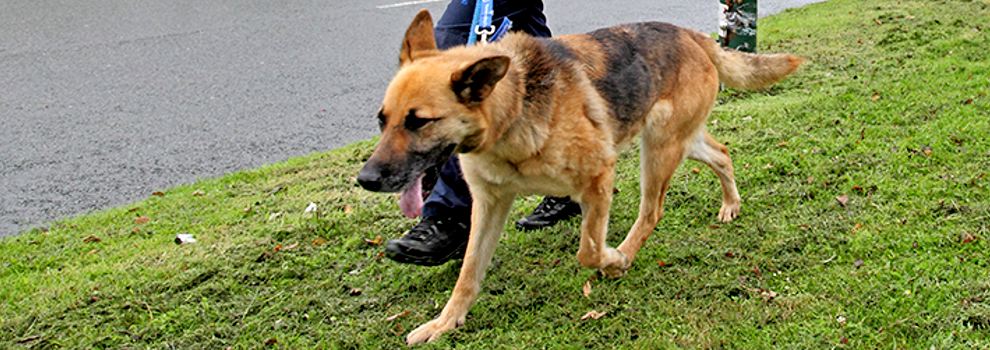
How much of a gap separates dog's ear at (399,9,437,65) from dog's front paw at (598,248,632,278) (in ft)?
3.75

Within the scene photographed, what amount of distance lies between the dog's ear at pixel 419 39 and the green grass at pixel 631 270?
109 cm

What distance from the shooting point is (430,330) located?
3.70 m

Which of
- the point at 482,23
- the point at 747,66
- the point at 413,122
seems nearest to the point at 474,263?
the point at 413,122

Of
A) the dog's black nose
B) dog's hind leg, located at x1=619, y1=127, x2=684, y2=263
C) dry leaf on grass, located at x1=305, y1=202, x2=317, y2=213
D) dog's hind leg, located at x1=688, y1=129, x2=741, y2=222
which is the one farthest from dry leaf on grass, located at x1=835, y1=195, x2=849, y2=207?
dry leaf on grass, located at x1=305, y1=202, x2=317, y2=213

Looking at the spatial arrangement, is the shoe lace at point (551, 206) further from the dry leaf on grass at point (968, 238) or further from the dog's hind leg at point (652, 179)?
the dry leaf on grass at point (968, 238)

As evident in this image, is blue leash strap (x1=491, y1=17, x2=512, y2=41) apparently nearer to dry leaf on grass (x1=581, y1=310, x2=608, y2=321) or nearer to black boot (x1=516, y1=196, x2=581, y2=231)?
black boot (x1=516, y1=196, x2=581, y2=231)

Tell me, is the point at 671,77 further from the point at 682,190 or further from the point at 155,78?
the point at 155,78

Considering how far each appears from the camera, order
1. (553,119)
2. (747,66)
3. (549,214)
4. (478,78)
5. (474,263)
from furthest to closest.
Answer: (549,214) → (747,66) → (474,263) → (553,119) → (478,78)

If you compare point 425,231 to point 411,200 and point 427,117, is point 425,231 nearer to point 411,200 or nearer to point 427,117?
point 411,200

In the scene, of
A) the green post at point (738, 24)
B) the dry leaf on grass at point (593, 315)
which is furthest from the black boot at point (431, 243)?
the green post at point (738, 24)

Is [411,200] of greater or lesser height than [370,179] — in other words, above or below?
below

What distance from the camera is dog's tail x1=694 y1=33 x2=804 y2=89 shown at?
4480mm

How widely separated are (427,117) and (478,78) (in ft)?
0.73

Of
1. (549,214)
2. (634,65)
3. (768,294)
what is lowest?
(549,214)
